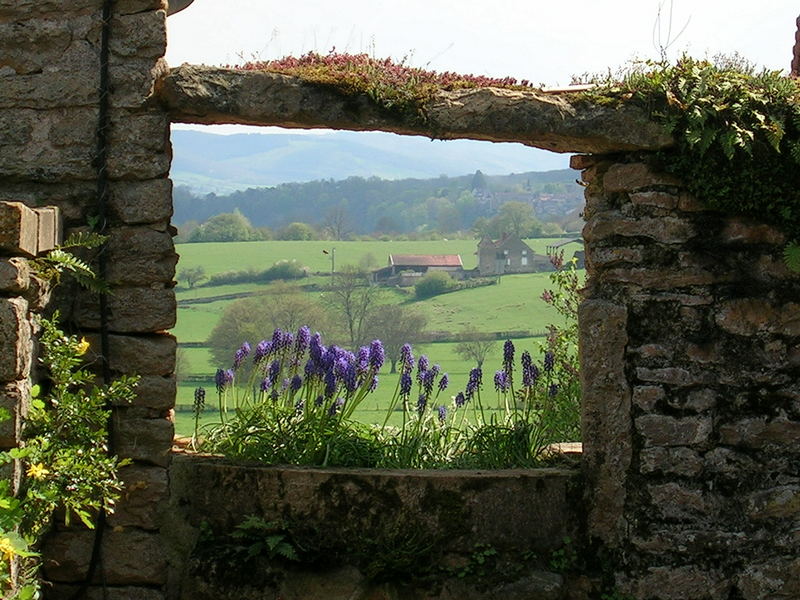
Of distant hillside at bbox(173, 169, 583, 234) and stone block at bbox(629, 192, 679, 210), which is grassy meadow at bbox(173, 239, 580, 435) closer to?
stone block at bbox(629, 192, 679, 210)

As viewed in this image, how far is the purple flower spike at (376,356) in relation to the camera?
661cm

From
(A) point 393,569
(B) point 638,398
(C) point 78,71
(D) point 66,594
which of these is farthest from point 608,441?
(C) point 78,71

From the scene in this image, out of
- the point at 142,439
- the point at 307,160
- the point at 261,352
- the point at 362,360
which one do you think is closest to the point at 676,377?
the point at 362,360

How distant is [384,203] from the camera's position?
1931cm

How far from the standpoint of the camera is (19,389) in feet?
15.3

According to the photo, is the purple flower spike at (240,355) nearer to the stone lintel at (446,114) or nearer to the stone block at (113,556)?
the stone block at (113,556)

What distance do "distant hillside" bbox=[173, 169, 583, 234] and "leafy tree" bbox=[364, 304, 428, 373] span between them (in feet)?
21.5

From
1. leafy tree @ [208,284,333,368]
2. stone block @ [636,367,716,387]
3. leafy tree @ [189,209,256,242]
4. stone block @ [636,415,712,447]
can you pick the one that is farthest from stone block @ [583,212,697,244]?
leafy tree @ [189,209,256,242]

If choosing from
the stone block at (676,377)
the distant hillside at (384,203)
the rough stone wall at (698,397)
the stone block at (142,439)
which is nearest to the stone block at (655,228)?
the rough stone wall at (698,397)

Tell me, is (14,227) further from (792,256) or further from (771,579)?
(771,579)

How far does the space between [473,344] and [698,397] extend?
3.67 m

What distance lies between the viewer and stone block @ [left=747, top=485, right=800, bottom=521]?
5727mm

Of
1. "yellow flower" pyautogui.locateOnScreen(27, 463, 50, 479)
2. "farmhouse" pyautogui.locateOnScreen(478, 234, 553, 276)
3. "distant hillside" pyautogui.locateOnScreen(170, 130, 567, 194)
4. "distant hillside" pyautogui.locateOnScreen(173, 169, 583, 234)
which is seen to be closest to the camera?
"yellow flower" pyautogui.locateOnScreen(27, 463, 50, 479)

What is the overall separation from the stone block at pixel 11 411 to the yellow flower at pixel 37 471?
149 millimetres
